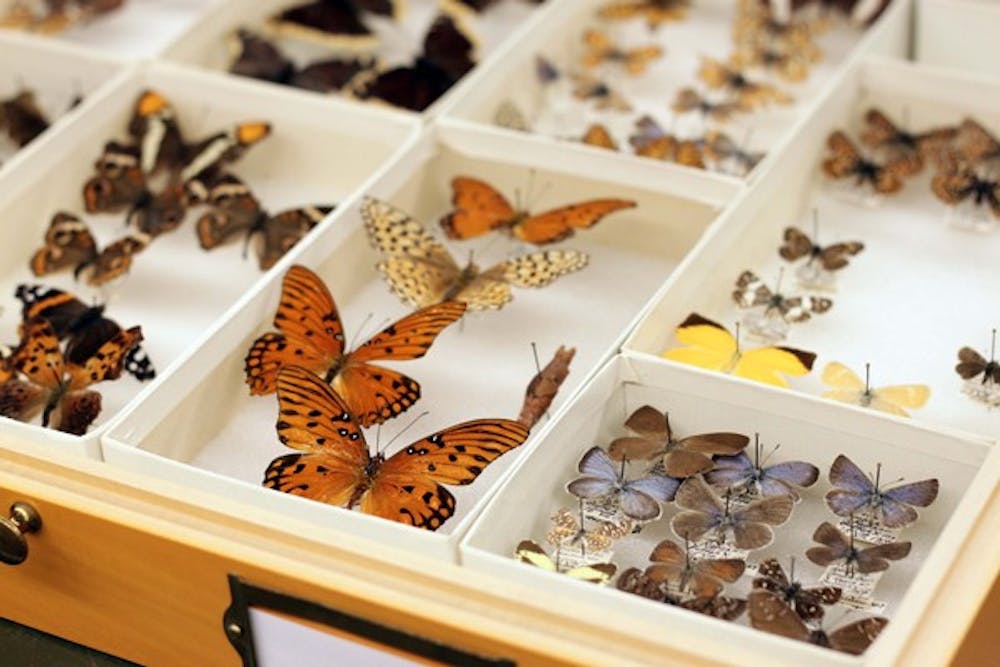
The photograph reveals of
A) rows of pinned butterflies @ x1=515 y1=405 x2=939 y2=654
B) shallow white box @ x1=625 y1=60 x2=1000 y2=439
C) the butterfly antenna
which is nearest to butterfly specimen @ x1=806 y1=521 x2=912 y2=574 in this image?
rows of pinned butterflies @ x1=515 y1=405 x2=939 y2=654

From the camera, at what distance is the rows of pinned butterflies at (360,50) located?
2.26 metres

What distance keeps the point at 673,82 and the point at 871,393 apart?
85cm

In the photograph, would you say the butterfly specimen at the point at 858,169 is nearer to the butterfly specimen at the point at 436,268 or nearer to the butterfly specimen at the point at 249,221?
the butterfly specimen at the point at 436,268

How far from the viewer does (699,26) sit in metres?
2.53

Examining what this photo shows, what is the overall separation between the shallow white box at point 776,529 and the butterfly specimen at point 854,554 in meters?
0.02

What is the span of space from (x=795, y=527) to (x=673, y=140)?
2.33 feet

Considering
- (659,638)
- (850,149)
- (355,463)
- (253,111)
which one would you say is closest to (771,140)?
(850,149)

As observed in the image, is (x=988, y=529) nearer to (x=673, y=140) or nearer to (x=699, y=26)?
(x=673, y=140)

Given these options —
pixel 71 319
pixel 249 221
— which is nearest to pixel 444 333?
pixel 249 221

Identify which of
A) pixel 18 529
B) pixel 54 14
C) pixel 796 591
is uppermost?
pixel 796 591

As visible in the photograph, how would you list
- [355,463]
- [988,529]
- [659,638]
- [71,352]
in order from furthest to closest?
[71,352]
[355,463]
[988,529]
[659,638]

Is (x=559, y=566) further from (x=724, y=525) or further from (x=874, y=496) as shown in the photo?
(x=874, y=496)

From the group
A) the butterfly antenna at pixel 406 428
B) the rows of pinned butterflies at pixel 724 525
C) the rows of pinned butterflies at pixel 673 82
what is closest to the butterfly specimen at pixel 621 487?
the rows of pinned butterflies at pixel 724 525

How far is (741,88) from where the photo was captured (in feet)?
7.63
